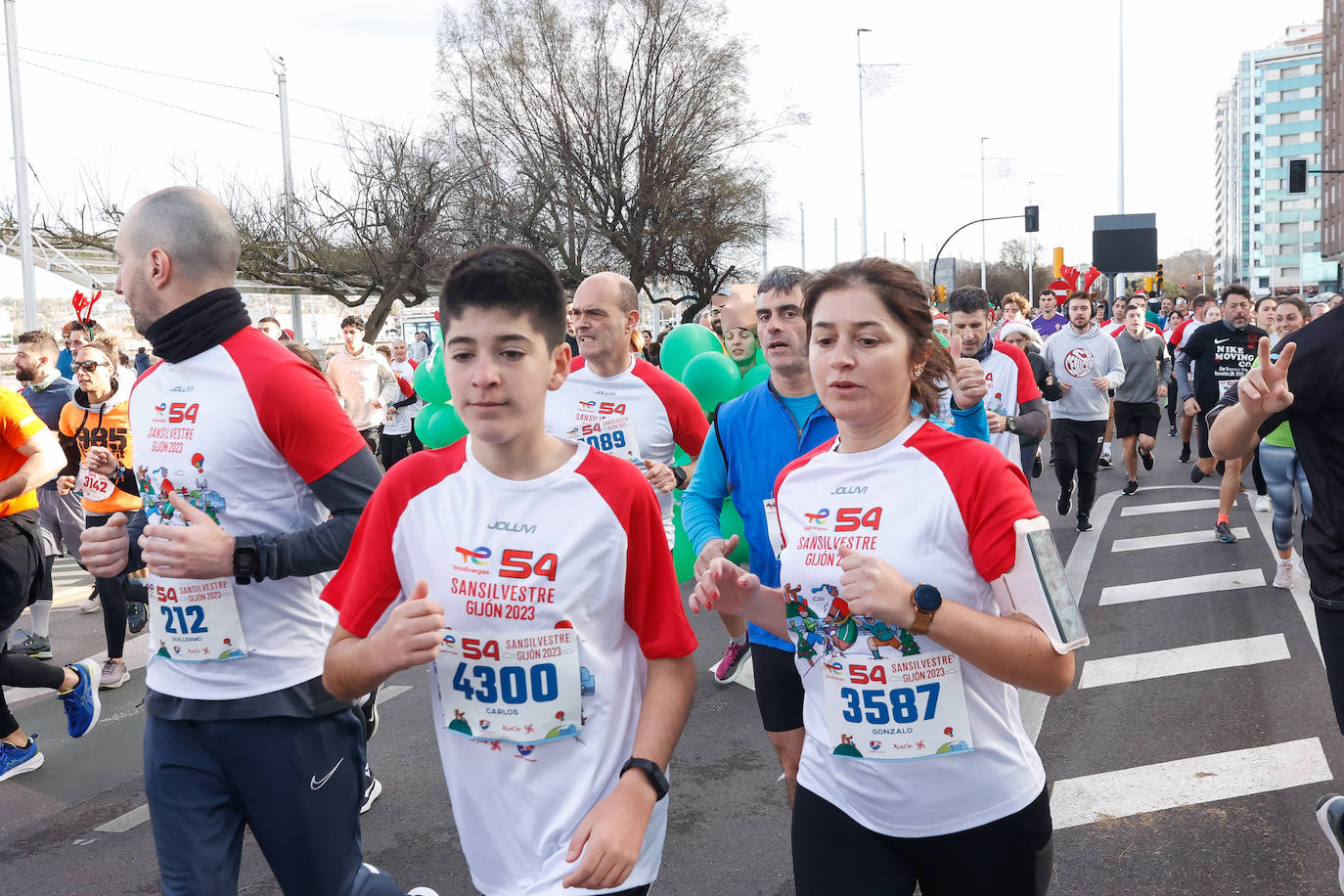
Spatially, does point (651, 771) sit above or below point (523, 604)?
below

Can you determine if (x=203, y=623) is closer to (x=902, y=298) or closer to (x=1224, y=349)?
(x=902, y=298)

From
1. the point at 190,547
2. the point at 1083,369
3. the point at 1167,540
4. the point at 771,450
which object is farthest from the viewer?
the point at 1083,369

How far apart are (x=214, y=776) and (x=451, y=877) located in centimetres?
159

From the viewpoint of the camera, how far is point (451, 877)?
4.05 metres

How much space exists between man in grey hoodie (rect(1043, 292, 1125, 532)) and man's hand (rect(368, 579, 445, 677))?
9.54 meters

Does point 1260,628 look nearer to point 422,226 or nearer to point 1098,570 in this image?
point 1098,570

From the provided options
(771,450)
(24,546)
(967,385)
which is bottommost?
(24,546)

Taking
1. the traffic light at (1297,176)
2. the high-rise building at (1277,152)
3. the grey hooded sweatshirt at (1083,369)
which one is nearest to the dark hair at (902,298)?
the grey hooded sweatshirt at (1083,369)

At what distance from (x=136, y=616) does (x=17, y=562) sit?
9.32ft

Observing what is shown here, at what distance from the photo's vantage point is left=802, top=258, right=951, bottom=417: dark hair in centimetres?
241

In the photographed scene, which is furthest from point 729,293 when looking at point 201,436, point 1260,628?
point 201,436

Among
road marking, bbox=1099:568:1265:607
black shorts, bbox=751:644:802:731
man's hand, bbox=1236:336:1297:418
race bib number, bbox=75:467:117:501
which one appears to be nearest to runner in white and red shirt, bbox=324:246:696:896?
black shorts, bbox=751:644:802:731

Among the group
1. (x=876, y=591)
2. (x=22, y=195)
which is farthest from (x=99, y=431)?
(x=22, y=195)

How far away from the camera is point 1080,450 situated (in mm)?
10703
